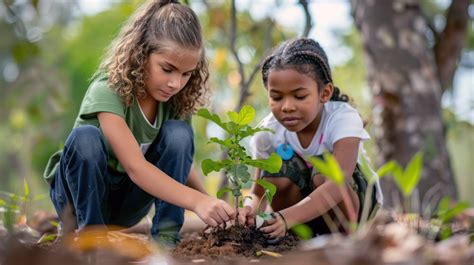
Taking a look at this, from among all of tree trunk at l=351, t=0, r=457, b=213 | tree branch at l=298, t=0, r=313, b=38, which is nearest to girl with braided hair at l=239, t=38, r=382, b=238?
tree branch at l=298, t=0, r=313, b=38

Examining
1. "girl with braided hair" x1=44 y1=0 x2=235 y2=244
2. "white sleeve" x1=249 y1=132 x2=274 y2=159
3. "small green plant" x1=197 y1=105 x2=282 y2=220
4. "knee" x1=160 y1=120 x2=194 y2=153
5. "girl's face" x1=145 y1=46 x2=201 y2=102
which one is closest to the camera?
"small green plant" x1=197 y1=105 x2=282 y2=220

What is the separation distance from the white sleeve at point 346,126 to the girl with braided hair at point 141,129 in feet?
1.89

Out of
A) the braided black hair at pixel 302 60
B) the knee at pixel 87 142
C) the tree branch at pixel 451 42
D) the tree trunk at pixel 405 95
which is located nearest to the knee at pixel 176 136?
the knee at pixel 87 142

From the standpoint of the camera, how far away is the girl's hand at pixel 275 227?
234 cm

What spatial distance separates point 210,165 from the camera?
7.66ft

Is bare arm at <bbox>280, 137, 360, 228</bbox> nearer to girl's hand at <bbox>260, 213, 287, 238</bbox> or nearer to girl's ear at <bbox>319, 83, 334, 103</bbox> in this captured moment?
girl's hand at <bbox>260, 213, 287, 238</bbox>

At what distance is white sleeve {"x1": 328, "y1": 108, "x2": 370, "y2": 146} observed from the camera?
2.71 metres

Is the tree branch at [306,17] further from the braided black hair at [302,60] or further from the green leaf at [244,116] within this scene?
the green leaf at [244,116]

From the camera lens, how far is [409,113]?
4.91 m

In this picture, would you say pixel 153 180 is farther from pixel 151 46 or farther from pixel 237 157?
pixel 151 46

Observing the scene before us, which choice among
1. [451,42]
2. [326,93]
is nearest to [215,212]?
Result: [326,93]

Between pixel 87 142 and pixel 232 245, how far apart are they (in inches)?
26.7

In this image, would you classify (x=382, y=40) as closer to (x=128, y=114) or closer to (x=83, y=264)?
(x=128, y=114)

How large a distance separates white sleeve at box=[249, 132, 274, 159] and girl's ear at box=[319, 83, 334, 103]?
313 mm
